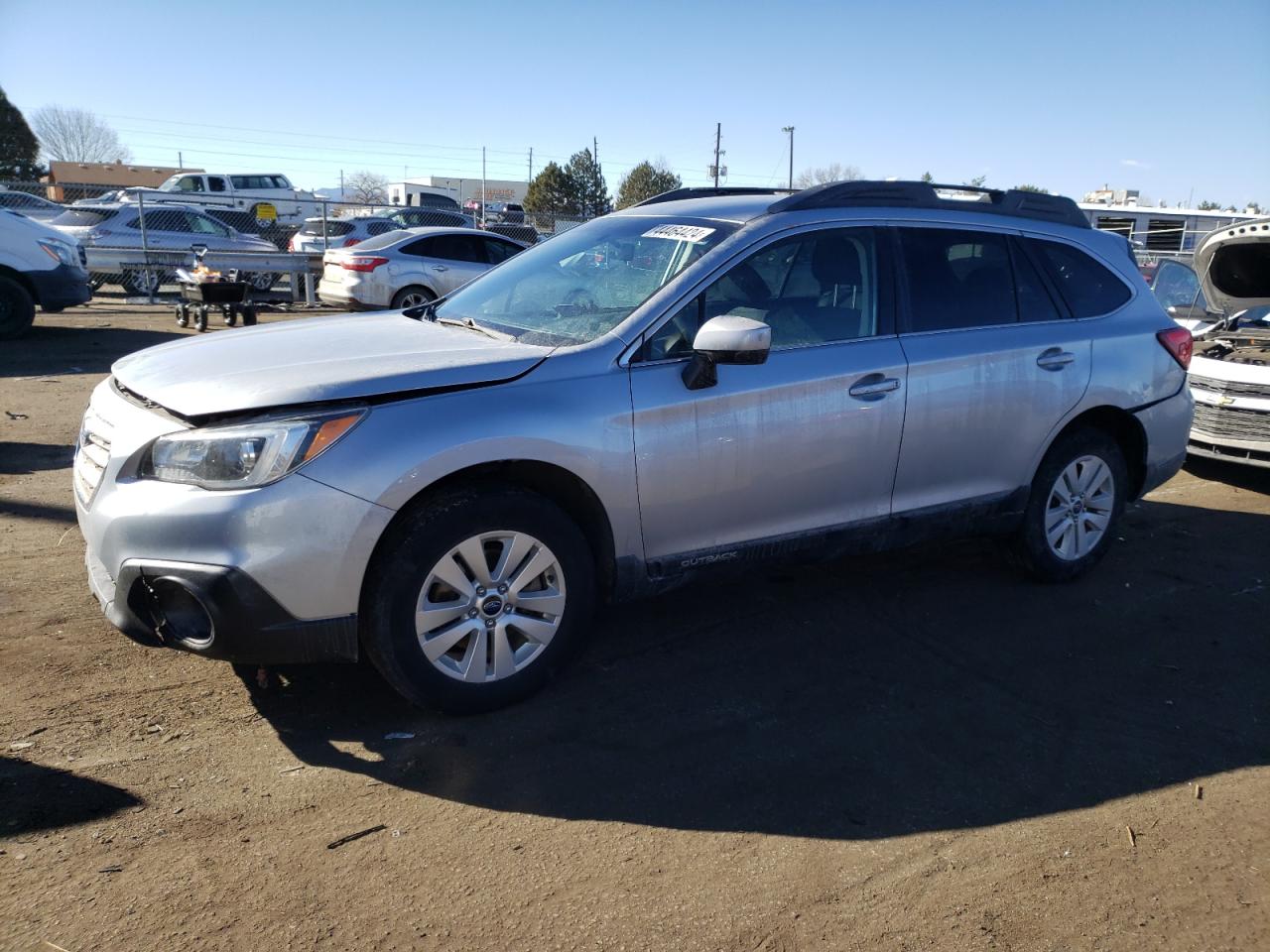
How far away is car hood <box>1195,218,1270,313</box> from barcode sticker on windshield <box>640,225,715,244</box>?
5.33 m

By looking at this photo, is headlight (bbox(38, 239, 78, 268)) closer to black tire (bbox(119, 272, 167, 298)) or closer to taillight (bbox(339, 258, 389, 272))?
Result: taillight (bbox(339, 258, 389, 272))

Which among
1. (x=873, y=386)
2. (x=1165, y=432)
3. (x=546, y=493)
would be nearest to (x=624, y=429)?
(x=546, y=493)

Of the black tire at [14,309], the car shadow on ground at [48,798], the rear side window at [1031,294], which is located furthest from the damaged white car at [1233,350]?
the black tire at [14,309]

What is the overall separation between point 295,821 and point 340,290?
43.7ft

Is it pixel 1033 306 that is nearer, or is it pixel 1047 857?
pixel 1047 857

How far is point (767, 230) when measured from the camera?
4172mm

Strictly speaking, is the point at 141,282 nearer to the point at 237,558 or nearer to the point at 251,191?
the point at 251,191

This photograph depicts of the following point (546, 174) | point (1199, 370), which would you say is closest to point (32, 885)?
point (1199, 370)

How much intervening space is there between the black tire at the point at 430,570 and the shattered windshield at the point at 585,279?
0.77 m

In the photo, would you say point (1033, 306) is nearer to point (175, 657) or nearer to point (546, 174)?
point (175, 657)

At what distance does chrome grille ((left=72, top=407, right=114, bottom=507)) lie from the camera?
11.3 ft

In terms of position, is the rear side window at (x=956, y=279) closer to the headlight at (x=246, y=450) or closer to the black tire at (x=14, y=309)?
the headlight at (x=246, y=450)

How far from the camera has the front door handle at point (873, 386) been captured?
4.22 metres

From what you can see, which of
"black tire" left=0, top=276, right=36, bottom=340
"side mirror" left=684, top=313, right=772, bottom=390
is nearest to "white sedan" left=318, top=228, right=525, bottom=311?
"black tire" left=0, top=276, right=36, bottom=340
